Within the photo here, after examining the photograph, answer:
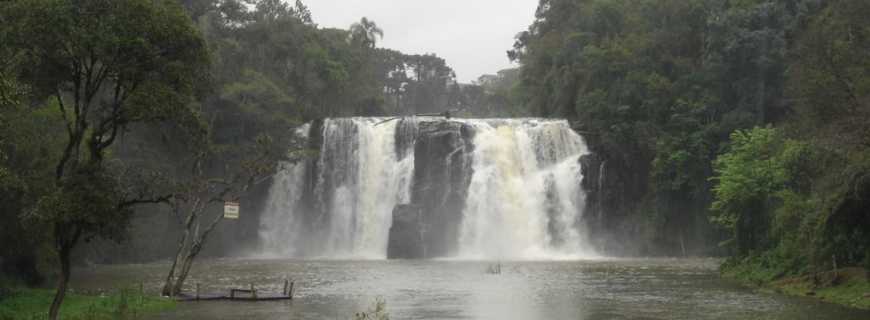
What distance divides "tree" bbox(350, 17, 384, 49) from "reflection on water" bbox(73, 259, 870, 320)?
Result: 43.7 meters

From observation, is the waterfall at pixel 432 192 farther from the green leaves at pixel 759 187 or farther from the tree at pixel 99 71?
the tree at pixel 99 71

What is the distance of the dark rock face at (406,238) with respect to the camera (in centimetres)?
5534

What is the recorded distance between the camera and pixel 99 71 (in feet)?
63.0

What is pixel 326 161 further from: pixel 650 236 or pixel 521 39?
pixel 521 39

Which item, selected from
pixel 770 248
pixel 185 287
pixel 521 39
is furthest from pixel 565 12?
pixel 185 287

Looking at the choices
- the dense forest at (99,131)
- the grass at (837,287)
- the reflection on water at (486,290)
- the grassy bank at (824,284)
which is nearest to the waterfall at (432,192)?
the dense forest at (99,131)

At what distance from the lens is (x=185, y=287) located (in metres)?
32.8

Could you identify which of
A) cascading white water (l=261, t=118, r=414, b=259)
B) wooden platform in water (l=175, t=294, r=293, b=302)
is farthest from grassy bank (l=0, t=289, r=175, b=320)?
cascading white water (l=261, t=118, r=414, b=259)

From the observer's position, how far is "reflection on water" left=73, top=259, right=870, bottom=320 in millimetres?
23797

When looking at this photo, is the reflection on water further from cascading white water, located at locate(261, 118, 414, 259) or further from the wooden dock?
cascading white water, located at locate(261, 118, 414, 259)

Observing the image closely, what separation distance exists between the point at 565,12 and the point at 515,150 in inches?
793

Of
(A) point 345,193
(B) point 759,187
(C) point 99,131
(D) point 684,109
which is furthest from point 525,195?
(C) point 99,131

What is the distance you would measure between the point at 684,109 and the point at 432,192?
1635 centimetres

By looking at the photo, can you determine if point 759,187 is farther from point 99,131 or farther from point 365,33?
point 365,33
